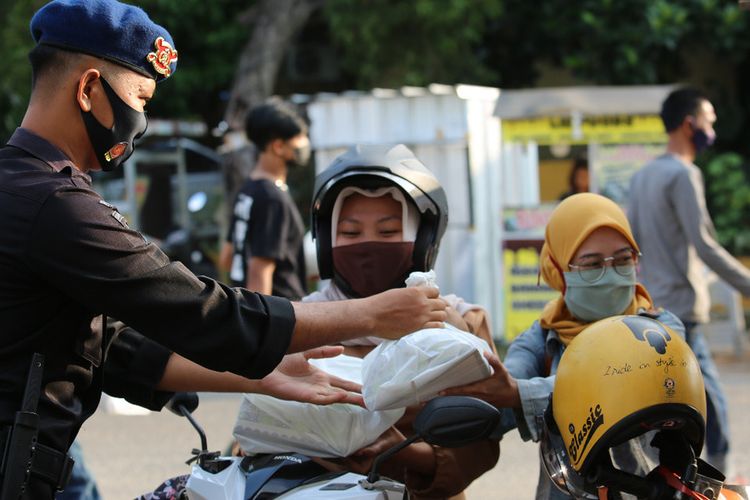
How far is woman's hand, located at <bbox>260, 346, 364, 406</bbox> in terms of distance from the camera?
8.92 feet

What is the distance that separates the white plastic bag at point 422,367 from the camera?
254 cm

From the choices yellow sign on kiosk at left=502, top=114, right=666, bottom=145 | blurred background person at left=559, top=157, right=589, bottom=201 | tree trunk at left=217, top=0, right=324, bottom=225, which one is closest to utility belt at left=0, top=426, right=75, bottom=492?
blurred background person at left=559, top=157, right=589, bottom=201

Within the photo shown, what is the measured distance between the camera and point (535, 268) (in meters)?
10.8

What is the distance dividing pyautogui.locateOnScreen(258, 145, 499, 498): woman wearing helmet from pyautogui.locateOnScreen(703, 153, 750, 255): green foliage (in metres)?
11.8

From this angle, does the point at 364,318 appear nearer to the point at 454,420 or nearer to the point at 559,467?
the point at 454,420

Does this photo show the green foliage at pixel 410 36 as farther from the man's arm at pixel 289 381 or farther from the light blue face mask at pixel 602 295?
the man's arm at pixel 289 381

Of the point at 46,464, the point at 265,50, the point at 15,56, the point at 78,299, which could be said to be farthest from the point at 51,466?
the point at 15,56

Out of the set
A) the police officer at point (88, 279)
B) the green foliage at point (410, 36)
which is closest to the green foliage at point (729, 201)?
the green foliage at point (410, 36)

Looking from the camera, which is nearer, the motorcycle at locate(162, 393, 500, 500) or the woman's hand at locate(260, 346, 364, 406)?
the motorcycle at locate(162, 393, 500, 500)

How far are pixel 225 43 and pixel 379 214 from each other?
541 inches

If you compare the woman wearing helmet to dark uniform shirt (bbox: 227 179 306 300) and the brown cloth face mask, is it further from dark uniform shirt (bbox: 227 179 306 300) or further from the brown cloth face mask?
dark uniform shirt (bbox: 227 179 306 300)

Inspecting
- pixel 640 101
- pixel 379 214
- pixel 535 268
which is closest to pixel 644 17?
pixel 640 101

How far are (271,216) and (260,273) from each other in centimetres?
29

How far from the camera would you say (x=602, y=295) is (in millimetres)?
3219
